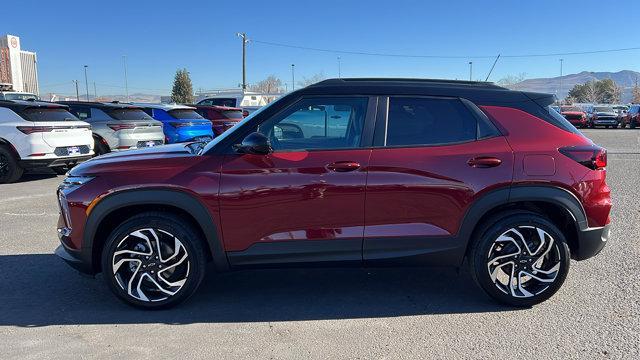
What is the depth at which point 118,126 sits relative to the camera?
11.8 meters

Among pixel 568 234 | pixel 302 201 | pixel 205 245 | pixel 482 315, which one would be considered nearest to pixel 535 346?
pixel 482 315

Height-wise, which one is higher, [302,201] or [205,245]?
[302,201]

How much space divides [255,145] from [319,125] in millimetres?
608

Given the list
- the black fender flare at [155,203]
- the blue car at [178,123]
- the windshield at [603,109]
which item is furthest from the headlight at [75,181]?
the windshield at [603,109]

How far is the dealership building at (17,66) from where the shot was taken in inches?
3132

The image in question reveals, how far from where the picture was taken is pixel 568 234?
401 centimetres

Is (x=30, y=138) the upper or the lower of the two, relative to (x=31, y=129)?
lower

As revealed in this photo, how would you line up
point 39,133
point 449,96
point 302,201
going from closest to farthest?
point 302,201 → point 449,96 → point 39,133

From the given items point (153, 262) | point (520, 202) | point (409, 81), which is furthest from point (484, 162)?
point (153, 262)

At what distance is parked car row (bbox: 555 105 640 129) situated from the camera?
34562 millimetres

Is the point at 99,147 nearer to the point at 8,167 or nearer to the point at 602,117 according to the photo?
the point at 8,167

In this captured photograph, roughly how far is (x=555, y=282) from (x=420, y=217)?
3.99 feet

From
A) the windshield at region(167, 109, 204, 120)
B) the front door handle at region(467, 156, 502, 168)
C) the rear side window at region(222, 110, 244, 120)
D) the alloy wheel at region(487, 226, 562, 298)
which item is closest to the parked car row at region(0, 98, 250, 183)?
the windshield at region(167, 109, 204, 120)

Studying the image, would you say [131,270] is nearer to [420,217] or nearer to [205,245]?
[205,245]
